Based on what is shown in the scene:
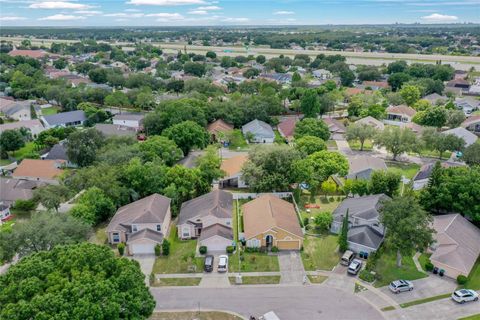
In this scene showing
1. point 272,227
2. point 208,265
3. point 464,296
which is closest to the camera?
point 464,296

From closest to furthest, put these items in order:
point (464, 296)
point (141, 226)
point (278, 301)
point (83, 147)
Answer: point (464, 296) → point (278, 301) → point (141, 226) → point (83, 147)

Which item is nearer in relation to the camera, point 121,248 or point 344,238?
point 344,238

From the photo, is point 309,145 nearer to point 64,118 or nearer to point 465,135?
point 465,135

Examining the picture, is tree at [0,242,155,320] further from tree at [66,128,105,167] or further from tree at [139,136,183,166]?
tree at [66,128,105,167]

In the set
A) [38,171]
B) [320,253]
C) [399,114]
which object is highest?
[399,114]

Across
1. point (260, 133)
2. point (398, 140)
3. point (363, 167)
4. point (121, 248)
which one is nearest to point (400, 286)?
point (363, 167)

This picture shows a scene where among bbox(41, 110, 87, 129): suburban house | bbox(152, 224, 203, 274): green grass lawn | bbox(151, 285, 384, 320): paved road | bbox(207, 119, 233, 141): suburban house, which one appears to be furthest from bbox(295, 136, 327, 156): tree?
bbox(41, 110, 87, 129): suburban house

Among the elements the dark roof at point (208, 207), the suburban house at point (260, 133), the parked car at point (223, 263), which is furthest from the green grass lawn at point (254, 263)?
the suburban house at point (260, 133)
